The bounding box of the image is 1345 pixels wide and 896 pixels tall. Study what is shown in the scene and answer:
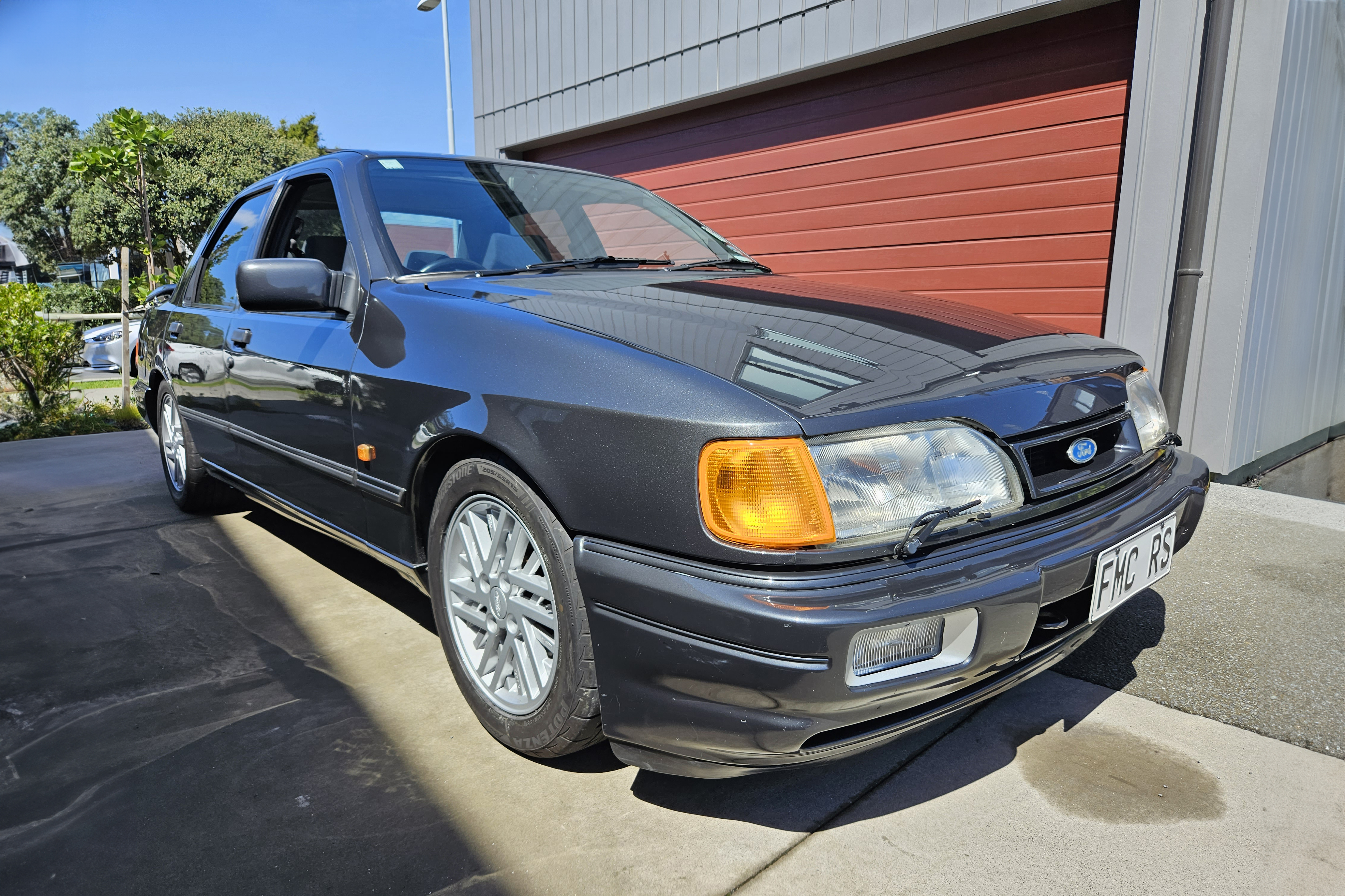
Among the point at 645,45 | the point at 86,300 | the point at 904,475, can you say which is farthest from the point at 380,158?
the point at 86,300

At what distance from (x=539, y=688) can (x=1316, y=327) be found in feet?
19.4

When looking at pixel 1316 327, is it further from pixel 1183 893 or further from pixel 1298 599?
pixel 1183 893

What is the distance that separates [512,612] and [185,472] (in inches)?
107

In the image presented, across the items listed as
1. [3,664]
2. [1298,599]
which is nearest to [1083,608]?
[1298,599]

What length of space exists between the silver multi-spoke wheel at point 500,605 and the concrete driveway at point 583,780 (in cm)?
18

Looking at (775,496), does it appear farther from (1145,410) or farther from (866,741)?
(1145,410)

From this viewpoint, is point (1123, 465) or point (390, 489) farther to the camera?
point (390, 489)

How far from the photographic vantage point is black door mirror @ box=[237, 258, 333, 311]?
2207mm

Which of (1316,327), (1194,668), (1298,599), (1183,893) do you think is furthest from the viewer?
(1316,327)

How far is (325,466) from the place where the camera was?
2371 mm

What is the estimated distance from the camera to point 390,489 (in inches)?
82.2

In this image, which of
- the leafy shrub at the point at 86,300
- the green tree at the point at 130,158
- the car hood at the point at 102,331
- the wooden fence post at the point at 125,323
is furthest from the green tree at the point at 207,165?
the wooden fence post at the point at 125,323

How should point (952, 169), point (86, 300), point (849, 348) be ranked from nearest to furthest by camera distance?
point (849, 348) → point (952, 169) → point (86, 300)

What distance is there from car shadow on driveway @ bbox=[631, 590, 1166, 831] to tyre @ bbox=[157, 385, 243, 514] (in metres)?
2.79
